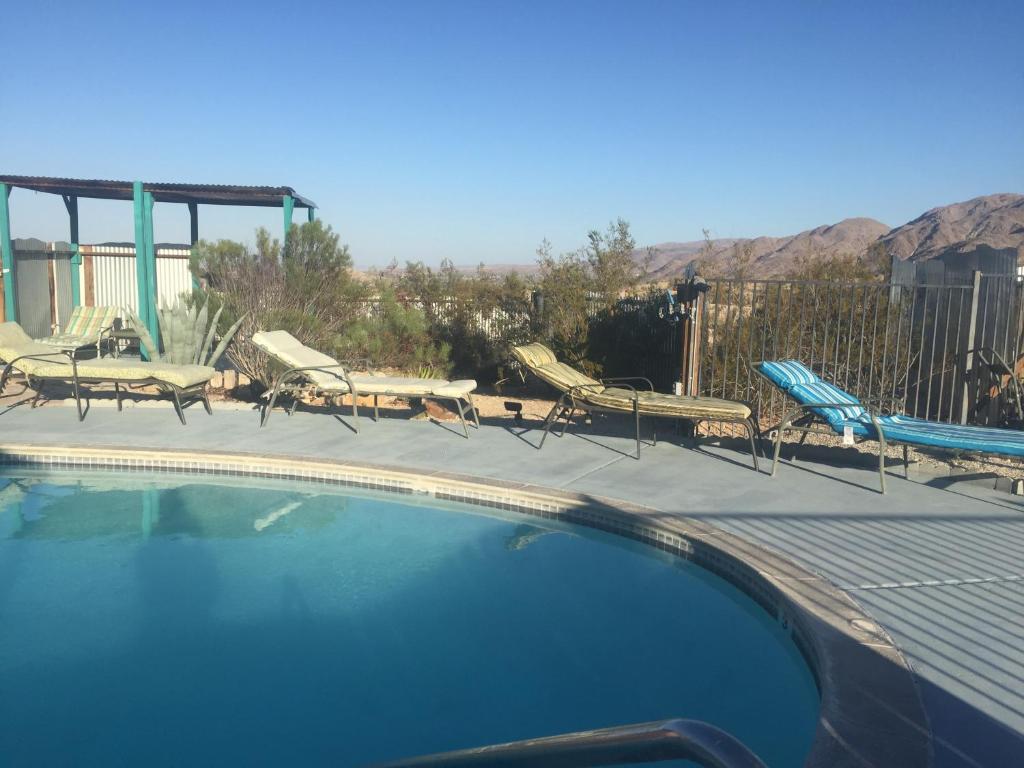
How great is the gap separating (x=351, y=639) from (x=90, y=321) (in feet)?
34.0

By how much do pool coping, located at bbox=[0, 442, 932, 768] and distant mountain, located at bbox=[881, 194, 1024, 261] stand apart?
36816 mm

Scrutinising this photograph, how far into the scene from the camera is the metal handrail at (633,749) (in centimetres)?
118

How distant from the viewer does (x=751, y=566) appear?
4.10 metres

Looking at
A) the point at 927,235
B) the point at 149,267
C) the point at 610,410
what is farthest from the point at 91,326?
the point at 927,235

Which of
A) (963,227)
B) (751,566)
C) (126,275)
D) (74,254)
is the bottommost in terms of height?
(751,566)

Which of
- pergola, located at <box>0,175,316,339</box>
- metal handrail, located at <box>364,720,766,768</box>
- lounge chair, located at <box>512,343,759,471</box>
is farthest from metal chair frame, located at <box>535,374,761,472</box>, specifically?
pergola, located at <box>0,175,316,339</box>

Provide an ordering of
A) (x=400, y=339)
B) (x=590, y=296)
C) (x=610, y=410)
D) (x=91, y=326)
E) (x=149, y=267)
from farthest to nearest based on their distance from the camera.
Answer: (x=149, y=267) → (x=91, y=326) → (x=400, y=339) → (x=590, y=296) → (x=610, y=410)

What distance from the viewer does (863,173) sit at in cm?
2714

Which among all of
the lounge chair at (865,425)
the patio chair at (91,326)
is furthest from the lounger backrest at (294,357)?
the patio chair at (91,326)

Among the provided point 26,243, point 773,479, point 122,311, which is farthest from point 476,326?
point 26,243

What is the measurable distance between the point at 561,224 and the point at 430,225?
Result: 5539mm

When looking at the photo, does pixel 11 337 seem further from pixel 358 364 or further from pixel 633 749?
pixel 633 749

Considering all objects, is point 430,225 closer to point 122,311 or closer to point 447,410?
point 122,311

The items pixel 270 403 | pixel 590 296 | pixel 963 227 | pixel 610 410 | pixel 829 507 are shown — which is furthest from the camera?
pixel 963 227
